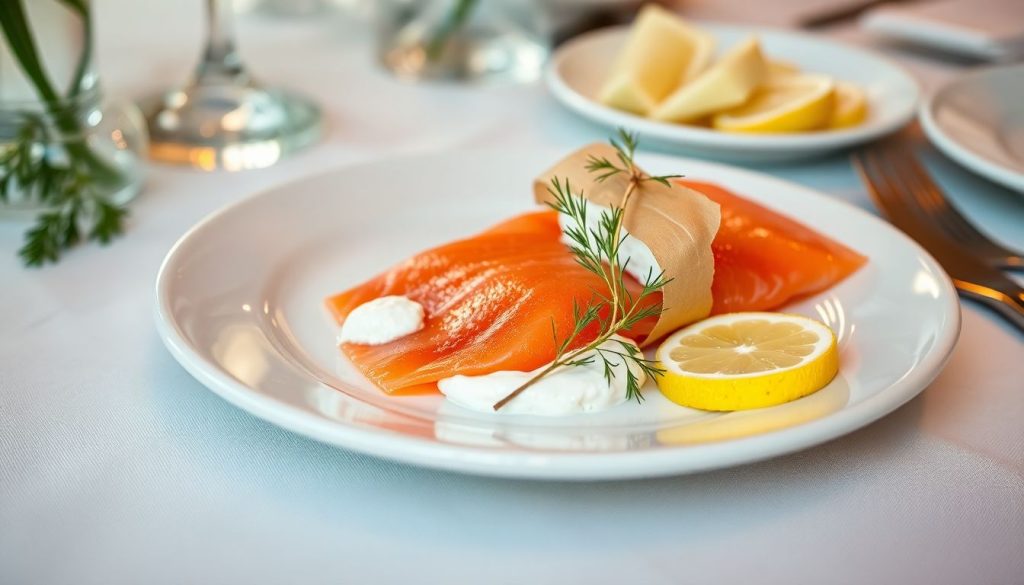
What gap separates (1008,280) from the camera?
115cm

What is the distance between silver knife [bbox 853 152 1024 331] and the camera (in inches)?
43.9

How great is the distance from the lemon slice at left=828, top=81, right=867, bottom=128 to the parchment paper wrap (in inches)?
23.2

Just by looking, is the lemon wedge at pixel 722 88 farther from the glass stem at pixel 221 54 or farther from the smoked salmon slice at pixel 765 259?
the glass stem at pixel 221 54

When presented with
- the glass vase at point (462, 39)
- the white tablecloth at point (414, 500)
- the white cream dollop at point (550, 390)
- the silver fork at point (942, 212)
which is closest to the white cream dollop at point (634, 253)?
the white cream dollop at point (550, 390)

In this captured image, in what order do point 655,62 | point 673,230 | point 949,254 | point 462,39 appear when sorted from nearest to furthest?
point 673,230 < point 949,254 < point 655,62 < point 462,39

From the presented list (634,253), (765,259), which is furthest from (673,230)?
(765,259)

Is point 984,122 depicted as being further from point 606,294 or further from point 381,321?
point 381,321

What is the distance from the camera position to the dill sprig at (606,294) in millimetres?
893

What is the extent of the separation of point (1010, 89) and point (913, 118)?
0.50ft

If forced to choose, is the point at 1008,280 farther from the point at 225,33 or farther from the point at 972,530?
the point at 225,33

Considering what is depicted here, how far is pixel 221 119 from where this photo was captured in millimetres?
1519

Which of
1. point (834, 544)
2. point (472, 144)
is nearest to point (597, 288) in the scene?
point (834, 544)

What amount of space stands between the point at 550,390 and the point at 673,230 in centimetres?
23

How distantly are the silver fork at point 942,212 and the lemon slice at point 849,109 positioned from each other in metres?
0.06
